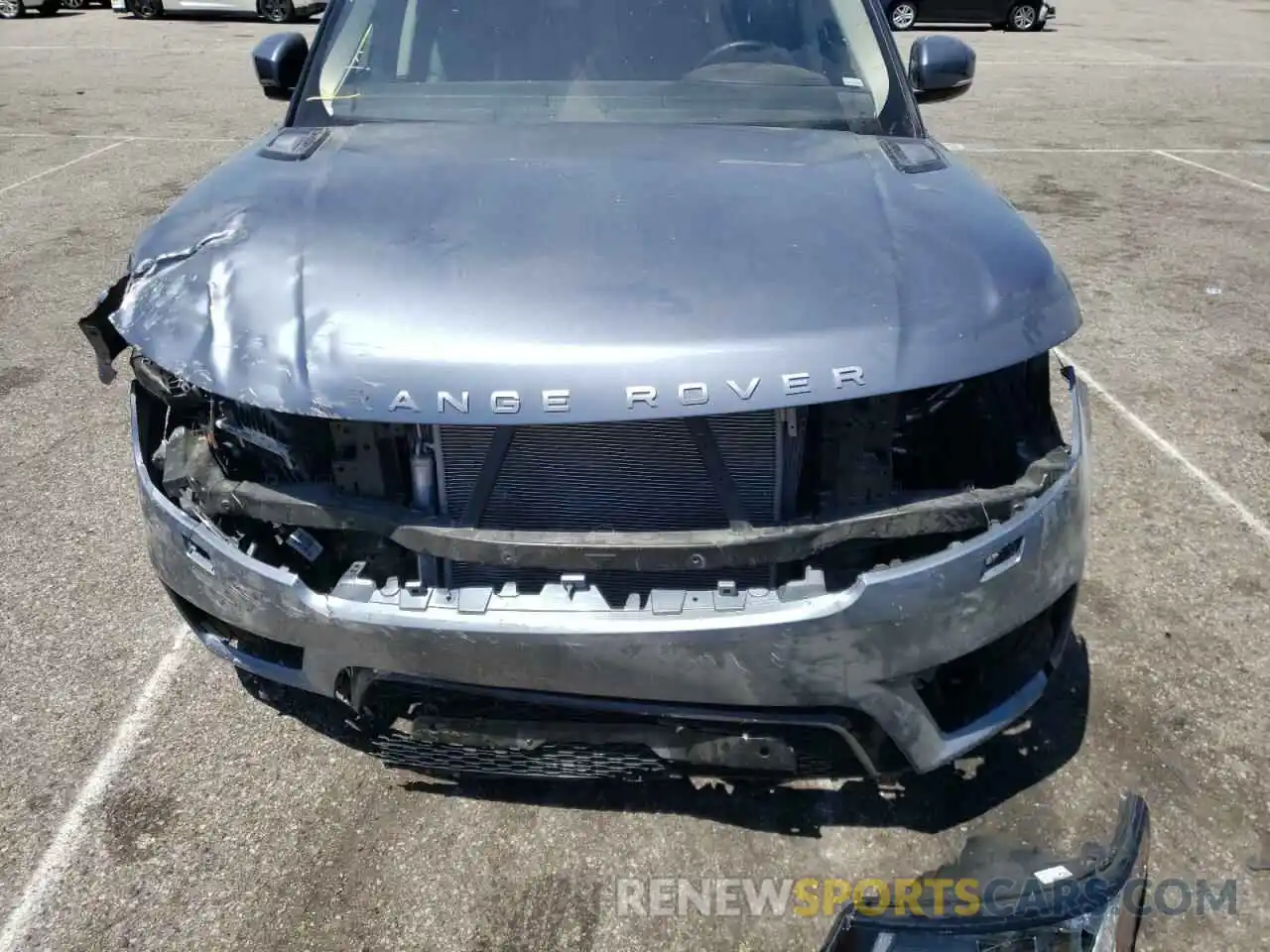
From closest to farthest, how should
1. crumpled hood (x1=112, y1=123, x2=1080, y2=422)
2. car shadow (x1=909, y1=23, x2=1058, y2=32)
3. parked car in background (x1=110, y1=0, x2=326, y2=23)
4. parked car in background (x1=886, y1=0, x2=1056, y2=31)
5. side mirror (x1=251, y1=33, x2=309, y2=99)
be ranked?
crumpled hood (x1=112, y1=123, x2=1080, y2=422) → side mirror (x1=251, y1=33, x2=309, y2=99) → parked car in background (x1=110, y1=0, x2=326, y2=23) → parked car in background (x1=886, y1=0, x2=1056, y2=31) → car shadow (x1=909, y1=23, x2=1058, y2=32)

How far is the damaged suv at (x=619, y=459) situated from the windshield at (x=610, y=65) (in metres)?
0.59

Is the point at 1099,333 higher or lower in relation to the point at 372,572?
lower

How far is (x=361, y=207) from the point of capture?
2.30 m

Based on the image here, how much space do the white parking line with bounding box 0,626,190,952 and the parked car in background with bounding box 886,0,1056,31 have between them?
1940 cm

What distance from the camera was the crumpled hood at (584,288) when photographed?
1.89 m

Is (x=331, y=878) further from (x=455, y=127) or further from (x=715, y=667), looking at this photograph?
(x=455, y=127)

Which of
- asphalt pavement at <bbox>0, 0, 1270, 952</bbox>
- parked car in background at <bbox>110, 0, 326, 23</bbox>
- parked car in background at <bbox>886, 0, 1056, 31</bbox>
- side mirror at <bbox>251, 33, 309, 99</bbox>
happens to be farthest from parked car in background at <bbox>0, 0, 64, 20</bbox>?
side mirror at <bbox>251, 33, 309, 99</bbox>

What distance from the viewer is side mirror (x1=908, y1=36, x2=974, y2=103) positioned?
138 inches

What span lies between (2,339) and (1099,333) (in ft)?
19.4

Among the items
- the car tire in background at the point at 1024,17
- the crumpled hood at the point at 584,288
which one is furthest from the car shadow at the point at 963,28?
the crumpled hood at the point at 584,288

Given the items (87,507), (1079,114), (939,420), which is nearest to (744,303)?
(939,420)

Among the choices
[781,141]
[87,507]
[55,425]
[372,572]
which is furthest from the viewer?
[55,425]

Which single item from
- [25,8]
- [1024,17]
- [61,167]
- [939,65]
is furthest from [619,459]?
[25,8]

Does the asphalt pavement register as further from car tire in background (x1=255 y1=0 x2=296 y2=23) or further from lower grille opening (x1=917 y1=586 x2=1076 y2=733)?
car tire in background (x1=255 y1=0 x2=296 y2=23)
